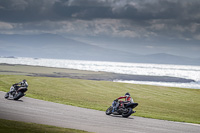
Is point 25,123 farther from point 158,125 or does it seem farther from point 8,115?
point 158,125

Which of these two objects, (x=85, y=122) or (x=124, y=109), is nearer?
(x=85, y=122)

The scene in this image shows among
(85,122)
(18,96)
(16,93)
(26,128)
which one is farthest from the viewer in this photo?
(16,93)

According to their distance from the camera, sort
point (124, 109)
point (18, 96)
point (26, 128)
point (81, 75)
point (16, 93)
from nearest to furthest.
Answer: point (26, 128) < point (124, 109) < point (18, 96) < point (16, 93) < point (81, 75)

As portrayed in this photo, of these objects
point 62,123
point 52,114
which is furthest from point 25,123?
point 52,114

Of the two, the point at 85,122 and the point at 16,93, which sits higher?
the point at 16,93

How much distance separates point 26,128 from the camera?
13.2 meters

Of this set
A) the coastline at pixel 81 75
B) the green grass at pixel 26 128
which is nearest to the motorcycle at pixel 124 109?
the green grass at pixel 26 128

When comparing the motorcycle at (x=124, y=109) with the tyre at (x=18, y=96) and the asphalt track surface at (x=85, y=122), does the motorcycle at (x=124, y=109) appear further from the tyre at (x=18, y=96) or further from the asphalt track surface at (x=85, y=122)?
the tyre at (x=18, y=96)

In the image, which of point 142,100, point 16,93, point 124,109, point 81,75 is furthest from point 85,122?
point 81,75

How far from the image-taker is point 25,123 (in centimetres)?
1455

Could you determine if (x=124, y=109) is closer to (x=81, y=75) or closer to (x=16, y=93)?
(x=16, y=93)

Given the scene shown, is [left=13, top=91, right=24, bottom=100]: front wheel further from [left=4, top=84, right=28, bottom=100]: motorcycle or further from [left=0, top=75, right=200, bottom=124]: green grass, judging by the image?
[left=0, top=75, right=200, bottom=124]: green grass

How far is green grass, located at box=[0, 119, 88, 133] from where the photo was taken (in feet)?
40.7

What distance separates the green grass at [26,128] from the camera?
1240cm
